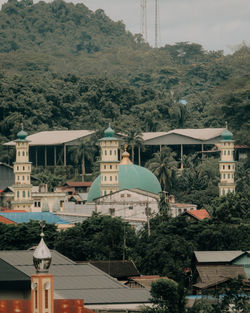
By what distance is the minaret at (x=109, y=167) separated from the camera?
109312 mm

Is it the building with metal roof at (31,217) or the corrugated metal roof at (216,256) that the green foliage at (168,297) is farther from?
the building with metal roof at (31,217)

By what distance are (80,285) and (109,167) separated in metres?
46.2

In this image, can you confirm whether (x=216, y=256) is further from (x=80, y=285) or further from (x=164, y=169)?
(x=164, y=169)

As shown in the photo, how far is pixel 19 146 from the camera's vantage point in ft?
382

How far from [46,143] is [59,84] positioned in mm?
26195

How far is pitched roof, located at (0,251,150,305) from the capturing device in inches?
2441

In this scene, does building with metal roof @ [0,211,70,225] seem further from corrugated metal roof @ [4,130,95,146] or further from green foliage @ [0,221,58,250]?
corrugated metal roof @ [4,130,95,146]

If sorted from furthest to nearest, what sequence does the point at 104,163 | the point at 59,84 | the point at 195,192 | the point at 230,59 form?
the point at 230,59 → the point at 59,84 → the point at 195,192 → the point at 104,163

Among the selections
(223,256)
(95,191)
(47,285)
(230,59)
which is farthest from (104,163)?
(230,59)

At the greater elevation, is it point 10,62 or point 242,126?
point 10,62

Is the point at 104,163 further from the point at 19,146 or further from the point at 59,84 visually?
the point at 59,84

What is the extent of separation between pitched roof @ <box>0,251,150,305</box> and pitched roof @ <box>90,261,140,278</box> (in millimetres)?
3766

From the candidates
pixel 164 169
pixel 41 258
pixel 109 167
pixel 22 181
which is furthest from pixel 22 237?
pixel 164 169

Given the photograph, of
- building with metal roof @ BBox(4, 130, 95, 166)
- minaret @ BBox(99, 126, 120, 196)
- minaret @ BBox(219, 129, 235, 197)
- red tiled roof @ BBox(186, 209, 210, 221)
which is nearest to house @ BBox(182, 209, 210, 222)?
red tiled roof @ BBox(186, 209, 210, 221)
